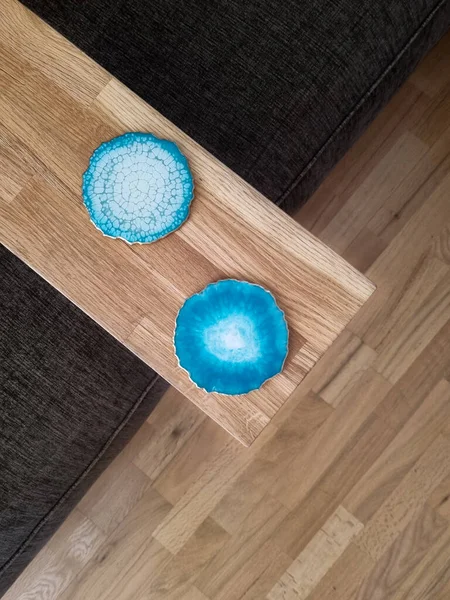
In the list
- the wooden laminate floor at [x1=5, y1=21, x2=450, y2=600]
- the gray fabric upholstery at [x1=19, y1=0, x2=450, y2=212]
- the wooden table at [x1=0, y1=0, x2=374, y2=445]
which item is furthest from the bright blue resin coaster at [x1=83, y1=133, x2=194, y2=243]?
the wooden laminate floor at [x1=5, y1=21, x2=450, y2=600]

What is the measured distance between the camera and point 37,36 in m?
0.71

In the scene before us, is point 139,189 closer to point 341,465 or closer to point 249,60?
point 249,60

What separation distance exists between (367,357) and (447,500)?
12.0 inches

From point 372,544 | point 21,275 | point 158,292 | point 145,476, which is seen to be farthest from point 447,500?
point 21,275

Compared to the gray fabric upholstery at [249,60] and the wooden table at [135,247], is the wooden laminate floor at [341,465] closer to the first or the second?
the gray fabric upholstery at [249,60]

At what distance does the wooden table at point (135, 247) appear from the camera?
66 centimetres

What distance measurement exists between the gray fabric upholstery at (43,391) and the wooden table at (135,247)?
0.52 ft

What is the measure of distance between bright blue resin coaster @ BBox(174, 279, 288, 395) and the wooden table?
0.06 ft

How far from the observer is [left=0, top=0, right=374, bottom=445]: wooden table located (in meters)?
0.66

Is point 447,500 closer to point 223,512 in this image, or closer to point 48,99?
point 223,512

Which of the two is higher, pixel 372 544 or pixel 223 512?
pixel 372 544

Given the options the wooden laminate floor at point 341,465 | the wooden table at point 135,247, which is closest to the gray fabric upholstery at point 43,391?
the wooden table at point 135,247

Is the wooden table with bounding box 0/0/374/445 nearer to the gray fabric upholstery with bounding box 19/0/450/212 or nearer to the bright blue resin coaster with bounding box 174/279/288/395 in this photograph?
the bright blue resin coaster with bounding box 174/279/288/395

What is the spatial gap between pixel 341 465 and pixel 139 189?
710 mm
